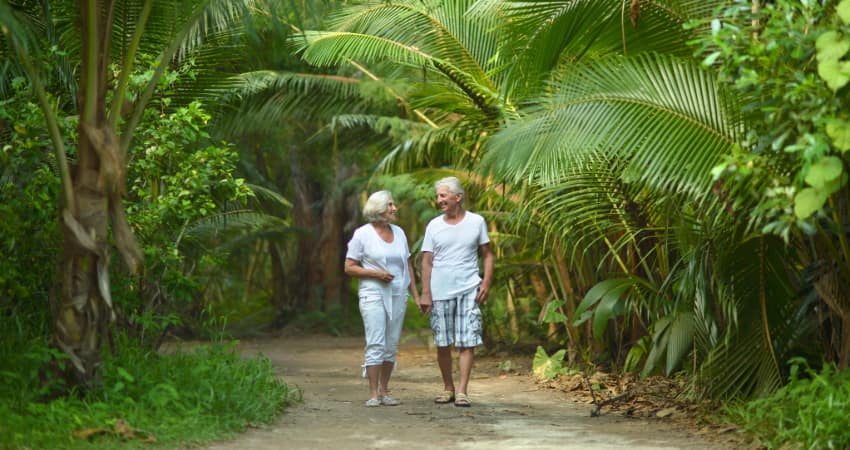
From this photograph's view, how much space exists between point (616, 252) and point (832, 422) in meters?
4.02

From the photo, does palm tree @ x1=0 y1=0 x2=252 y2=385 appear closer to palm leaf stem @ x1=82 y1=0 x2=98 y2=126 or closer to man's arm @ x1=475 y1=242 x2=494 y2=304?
palm leaf stem @ x1=82 y1=0 x2=98 y2=126

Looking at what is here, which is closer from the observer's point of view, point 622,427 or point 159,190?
point 622,427

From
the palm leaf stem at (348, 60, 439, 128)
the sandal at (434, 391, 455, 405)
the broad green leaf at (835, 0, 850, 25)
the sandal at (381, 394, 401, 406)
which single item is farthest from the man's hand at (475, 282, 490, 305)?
the palm leaf stem at (348, 60, 439, 128)

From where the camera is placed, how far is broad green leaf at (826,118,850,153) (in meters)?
5.59

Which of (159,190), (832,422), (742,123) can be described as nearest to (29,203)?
(159,190)

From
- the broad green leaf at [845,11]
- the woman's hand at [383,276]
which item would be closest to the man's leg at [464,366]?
the woman's hand at [383,276]

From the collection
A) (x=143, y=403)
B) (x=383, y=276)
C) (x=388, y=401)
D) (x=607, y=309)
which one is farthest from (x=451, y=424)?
(x=607, y=309)

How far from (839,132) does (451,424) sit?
3450 mm

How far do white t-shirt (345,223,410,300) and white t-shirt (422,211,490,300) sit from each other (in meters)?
0.30

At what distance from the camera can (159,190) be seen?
1001 centimetres

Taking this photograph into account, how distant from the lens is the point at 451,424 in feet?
25.6

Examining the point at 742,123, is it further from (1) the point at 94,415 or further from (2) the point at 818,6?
(1) the point at 94,415

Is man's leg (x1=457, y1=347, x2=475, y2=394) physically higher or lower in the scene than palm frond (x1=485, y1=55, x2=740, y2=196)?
lower

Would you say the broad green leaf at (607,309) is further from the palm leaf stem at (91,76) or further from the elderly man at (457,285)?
the palm leaf stem at (91,76)
